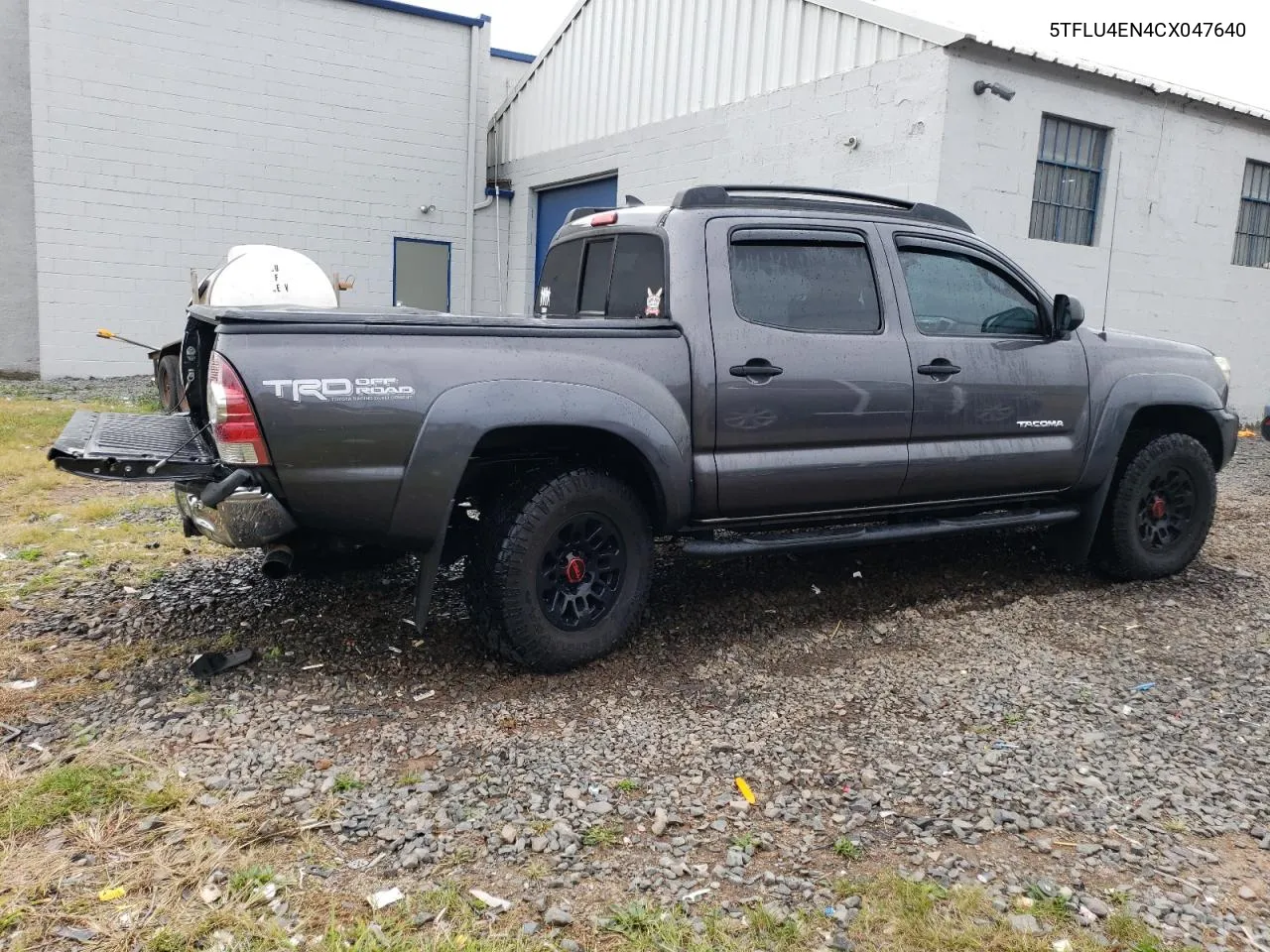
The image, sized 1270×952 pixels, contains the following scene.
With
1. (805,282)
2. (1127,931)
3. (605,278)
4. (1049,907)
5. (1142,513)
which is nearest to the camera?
(1127,931)

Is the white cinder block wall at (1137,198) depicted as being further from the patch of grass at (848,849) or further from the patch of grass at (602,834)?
the patch of grass at (602,834)

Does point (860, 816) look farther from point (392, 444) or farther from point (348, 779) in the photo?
point (392, 444)

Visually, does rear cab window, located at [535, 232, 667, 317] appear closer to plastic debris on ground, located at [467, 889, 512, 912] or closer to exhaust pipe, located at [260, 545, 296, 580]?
exhaust pipe, located at [260, 545, 296, 580]

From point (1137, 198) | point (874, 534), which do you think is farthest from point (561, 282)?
point (1137, 198)

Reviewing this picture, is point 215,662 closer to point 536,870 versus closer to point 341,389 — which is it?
point 341,389

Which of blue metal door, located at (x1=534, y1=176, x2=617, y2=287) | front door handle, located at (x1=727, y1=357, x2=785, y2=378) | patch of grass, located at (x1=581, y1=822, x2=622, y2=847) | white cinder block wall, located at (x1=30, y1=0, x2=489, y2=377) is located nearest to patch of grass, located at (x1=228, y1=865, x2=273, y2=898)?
patch of grass, located at (x1=581, y1=822, x2=622, y2=847)

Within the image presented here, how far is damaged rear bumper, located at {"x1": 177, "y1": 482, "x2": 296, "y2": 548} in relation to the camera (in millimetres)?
3510

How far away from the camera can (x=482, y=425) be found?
12.1 ft

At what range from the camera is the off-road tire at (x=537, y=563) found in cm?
384

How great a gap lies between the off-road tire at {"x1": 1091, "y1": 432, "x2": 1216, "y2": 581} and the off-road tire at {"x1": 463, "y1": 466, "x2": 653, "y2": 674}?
2933 mm

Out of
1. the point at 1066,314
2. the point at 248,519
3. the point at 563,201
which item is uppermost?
the point at 563,201

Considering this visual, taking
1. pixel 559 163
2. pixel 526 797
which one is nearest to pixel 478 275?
pixel 559 163

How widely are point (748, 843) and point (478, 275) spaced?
1398cm

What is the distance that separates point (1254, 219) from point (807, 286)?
10.3 meters
